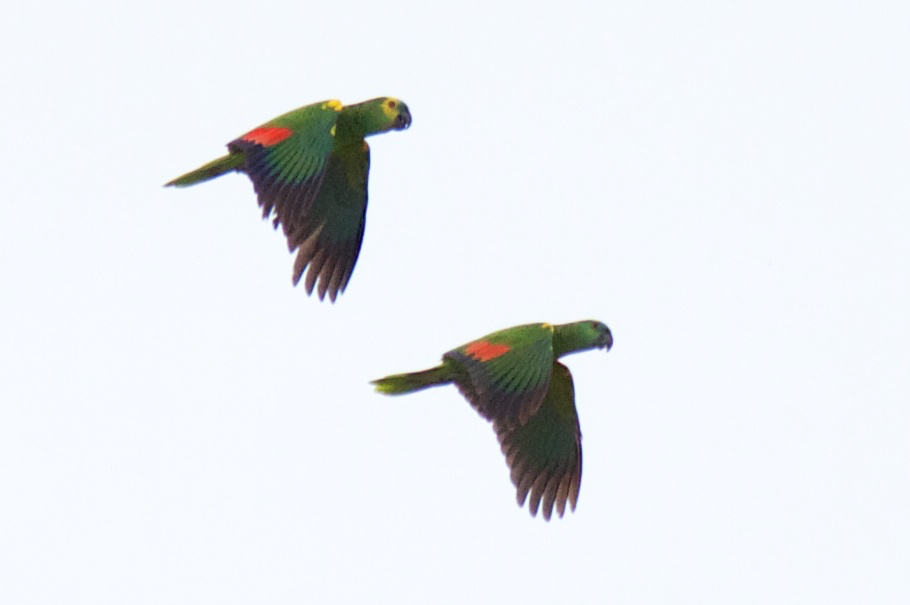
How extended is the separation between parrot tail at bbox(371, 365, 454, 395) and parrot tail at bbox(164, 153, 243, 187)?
2.25m

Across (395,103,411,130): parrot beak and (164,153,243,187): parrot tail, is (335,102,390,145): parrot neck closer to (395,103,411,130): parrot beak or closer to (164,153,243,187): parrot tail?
(395,103,411,130): parrot beak

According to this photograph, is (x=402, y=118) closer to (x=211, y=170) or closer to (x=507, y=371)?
(x=211, y=170)

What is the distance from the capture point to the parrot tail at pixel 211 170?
56.5ft

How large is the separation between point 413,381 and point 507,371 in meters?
0.96

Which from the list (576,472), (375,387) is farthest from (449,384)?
(576,472)

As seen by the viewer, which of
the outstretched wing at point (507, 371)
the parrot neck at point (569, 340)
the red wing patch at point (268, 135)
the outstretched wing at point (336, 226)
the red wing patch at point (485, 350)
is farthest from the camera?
the outstretched wing at point (336, 226)

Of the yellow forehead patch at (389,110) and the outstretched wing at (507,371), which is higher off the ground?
the yellow forehead patch at (389,110)

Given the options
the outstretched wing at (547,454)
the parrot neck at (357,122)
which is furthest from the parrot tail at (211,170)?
the outstretched wing at (547,454)

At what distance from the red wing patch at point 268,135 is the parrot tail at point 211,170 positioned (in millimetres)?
288

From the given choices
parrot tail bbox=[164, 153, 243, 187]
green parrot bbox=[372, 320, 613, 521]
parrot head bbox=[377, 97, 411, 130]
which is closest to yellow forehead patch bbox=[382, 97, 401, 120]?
parrot head bbox=[377, 97, 411, 130]

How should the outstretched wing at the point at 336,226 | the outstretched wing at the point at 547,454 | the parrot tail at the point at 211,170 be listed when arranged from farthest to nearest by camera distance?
1. the outstretched wing at the point at 336,226
2. the outstretched wing at the point at 547,454
3. the parrot tail at the point at 211,170

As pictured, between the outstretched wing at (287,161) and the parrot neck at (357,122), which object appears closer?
the outstretched wing at (287,161)

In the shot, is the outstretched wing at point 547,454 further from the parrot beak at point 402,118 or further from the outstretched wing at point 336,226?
the parrot beak at point 402,118

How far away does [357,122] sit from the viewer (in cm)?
1772
